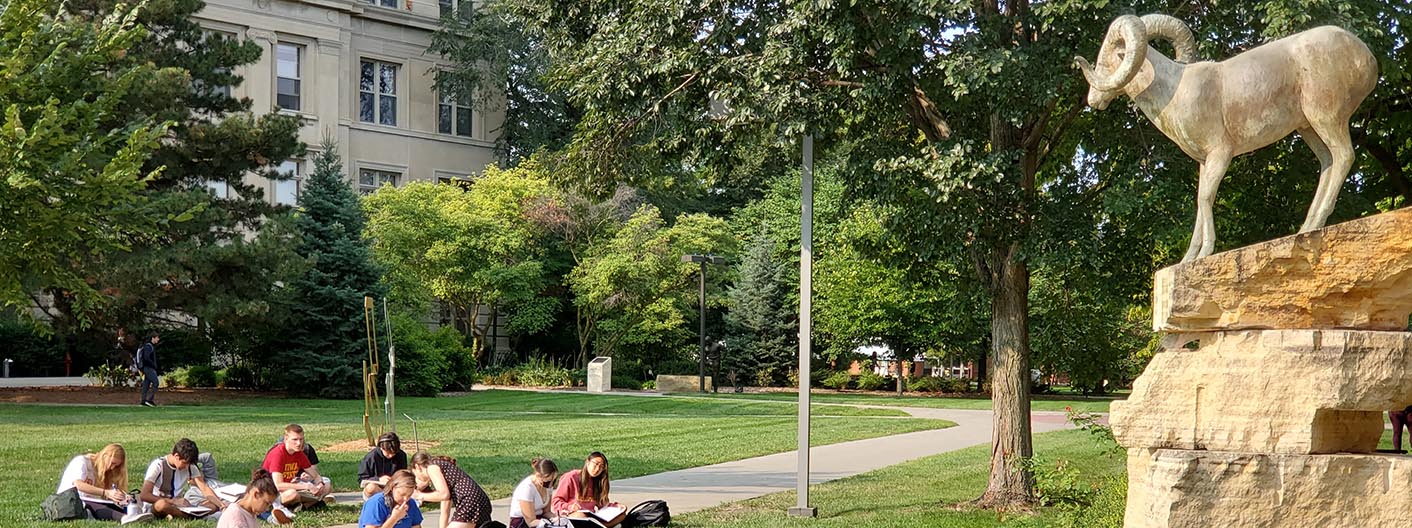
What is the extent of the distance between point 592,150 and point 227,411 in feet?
51.1

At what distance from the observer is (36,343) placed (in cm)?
4050

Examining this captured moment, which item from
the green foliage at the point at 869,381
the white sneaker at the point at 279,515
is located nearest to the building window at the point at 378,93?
the green foliage at the point at 869,381

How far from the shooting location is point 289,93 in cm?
4838

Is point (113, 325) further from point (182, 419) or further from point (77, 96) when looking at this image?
point (77, 96)

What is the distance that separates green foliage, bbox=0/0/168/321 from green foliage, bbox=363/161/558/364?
24777mm

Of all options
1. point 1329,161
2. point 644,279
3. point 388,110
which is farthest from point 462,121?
point 1329,161

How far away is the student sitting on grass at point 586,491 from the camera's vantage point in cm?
1283

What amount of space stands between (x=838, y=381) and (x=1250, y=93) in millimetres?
39447

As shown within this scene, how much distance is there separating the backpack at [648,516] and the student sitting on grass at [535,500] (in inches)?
36.0

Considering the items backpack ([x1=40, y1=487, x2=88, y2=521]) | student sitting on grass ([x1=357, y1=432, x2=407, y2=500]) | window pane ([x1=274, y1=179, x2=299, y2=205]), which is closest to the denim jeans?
student sitting on grass ([x1=357, y1=432, x2=407, y2=500])

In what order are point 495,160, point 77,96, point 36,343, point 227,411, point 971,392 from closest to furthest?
point 77,96 → point 227,411 → point 36,343 → point 971,392 → point 495,160

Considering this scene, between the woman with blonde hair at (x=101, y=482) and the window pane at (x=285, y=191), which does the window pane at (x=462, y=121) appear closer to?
the window pane at (x=285, y=191)

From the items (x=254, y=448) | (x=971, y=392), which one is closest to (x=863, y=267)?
(x=971, y=392)

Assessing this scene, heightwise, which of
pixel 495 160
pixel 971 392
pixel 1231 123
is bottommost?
pixel 971 392
